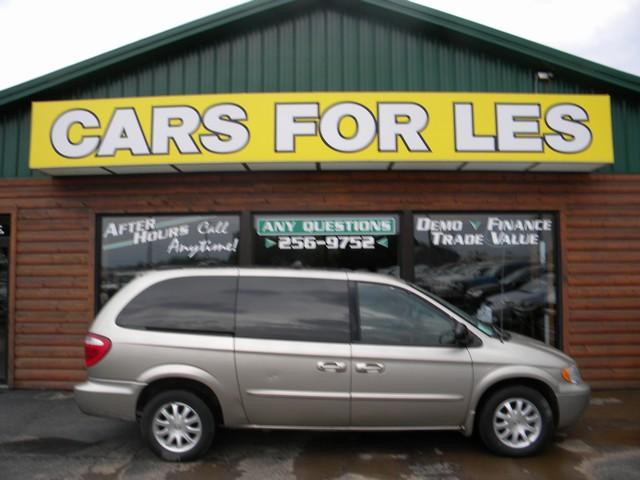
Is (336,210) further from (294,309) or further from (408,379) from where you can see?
(408,379)

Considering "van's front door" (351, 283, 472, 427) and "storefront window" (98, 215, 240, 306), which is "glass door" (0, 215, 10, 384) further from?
"van's front door" (351, 283, 472, 427)

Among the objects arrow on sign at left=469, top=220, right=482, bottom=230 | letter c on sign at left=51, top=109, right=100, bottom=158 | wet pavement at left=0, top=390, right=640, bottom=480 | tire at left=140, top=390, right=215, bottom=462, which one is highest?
letter c on sign at left=51, top=109, right=100, bottom=158

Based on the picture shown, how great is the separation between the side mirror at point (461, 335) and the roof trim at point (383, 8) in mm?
4859

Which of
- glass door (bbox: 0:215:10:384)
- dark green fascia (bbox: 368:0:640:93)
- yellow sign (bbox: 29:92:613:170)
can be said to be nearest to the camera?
yellow sign (bbox: 29:92:613:170)

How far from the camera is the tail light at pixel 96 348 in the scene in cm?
463

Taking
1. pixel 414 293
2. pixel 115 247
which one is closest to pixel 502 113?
pixel 414 293

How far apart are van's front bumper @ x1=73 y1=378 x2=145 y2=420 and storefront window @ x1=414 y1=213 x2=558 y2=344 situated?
4310 millimetres

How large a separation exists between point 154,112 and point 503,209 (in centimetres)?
515

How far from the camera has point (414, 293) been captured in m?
4.84

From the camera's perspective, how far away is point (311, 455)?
15.8 feet

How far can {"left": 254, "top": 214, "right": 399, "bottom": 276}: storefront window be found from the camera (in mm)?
7414

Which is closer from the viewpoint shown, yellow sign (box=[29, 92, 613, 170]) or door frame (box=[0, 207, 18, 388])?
yellow sign (box=[29, 92, 613, 170])

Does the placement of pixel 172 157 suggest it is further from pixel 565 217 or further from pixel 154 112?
pixel 565 217

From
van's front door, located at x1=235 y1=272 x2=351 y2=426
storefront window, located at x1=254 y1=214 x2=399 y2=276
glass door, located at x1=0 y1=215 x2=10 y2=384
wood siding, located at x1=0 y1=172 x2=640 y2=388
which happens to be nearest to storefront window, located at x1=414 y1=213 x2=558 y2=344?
wood siding, located at x1=0 y1=172 x2=640 y2=388
